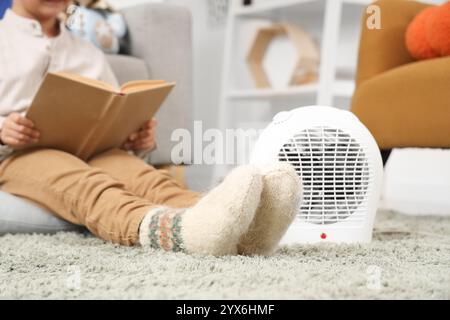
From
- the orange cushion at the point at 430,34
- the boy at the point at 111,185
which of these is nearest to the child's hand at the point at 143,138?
the boy at the point at 111,185

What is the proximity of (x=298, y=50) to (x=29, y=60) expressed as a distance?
3.93 ft

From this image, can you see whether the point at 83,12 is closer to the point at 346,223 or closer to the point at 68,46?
the point at 68,46

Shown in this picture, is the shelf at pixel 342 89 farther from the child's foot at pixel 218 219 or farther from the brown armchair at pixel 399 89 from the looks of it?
the child's foot at pixel 218 219

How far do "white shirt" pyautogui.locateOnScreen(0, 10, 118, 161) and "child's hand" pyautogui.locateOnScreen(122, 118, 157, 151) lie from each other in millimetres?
165

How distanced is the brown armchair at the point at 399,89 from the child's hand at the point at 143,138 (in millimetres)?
464

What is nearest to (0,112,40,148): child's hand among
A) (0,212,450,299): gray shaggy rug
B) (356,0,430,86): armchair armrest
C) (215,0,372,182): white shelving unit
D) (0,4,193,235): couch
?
(0,212,450,299): gray shaggy rug

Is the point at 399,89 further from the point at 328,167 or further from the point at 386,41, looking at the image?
the point at 328,167

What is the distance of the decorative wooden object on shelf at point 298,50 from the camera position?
2119 mm

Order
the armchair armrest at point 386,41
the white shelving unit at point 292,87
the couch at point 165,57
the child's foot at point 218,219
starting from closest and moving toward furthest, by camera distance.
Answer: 1. the child's foot at point 218,219
2. the armchair armrest at point 386,41
3. the couch at point 165,57
4. the white shelving unit at point 292,87

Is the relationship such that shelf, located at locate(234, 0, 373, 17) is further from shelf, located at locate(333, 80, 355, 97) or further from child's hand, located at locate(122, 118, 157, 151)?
child's hand, located at locate(122, 118, 157, 151)

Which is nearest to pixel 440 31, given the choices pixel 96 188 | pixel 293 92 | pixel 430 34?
pixel 430 34

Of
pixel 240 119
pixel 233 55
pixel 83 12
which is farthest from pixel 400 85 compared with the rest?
pixel 240 119

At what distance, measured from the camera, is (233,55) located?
7.51 ft

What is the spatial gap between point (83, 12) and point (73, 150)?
2.32 ft
